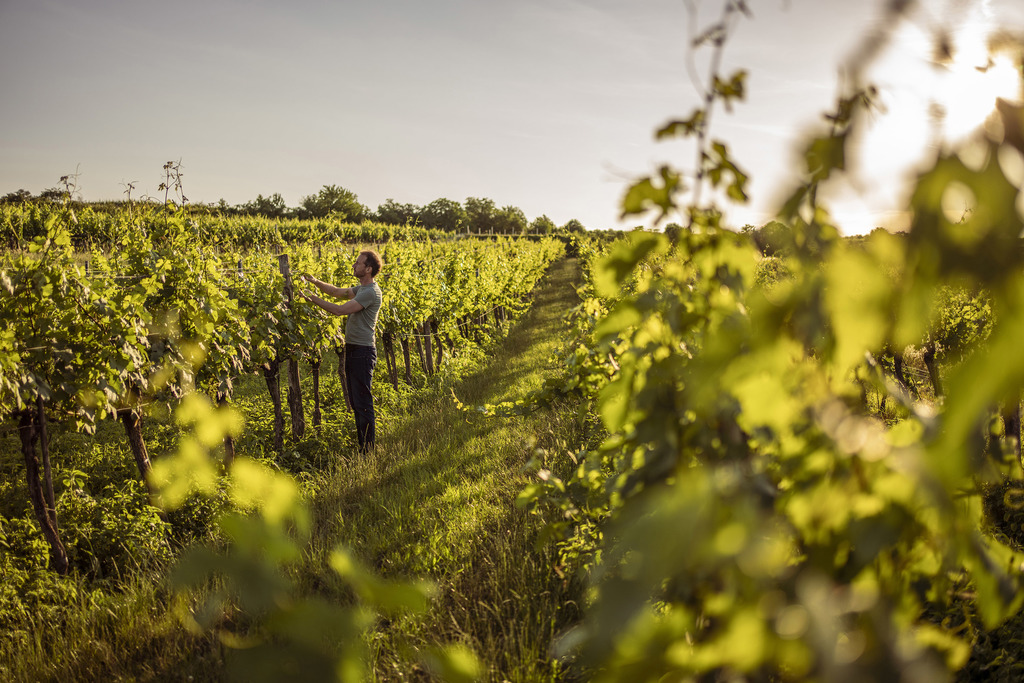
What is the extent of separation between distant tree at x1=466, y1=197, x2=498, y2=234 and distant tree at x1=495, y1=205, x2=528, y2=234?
102 centimetres

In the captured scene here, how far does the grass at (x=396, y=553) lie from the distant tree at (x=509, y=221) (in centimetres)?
9546

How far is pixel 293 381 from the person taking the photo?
679 cm

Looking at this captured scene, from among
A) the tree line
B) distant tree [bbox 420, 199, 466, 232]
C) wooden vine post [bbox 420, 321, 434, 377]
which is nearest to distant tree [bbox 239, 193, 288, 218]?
the tree line

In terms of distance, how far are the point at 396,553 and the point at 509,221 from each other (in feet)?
338

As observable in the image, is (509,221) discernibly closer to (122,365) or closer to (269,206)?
(269,206)

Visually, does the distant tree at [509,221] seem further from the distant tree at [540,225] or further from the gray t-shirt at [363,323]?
the gray t-shirt at [363,323]

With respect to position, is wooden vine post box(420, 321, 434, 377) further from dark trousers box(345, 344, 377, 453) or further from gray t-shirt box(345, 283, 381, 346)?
gray t-shirt box(345, 283, 381, 346)

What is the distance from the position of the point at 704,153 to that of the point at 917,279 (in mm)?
411

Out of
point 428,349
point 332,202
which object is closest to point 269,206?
point 332,202

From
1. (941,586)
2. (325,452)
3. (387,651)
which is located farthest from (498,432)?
(941,586)

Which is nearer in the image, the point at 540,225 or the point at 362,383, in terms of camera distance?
the point at 362,383

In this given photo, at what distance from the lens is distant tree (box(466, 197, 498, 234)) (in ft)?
332

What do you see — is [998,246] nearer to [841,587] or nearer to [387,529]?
[841,587]

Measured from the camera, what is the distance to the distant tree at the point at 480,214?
332 feet
